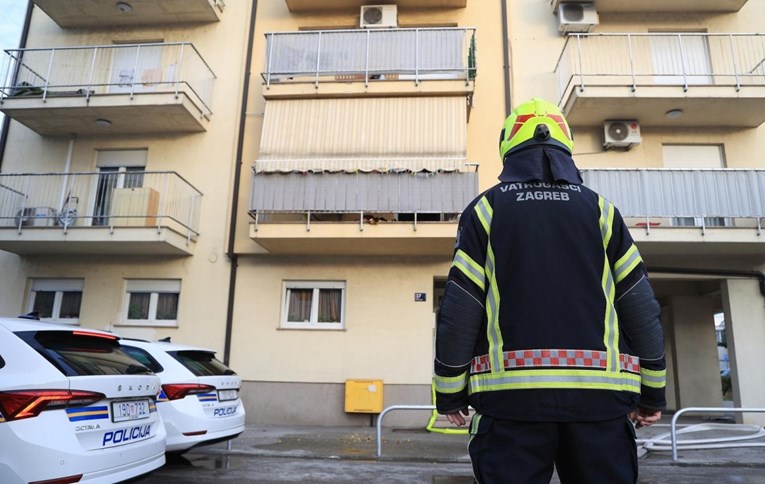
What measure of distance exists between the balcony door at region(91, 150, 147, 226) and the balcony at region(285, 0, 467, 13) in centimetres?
505

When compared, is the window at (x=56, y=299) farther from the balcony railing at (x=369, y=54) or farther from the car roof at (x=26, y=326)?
the car roof at (x=26, y=326)

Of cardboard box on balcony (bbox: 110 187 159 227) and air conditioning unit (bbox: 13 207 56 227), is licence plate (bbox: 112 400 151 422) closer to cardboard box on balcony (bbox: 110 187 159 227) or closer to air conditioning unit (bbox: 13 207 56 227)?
cardboard box on balcony (bbox: 110 187 159 227)

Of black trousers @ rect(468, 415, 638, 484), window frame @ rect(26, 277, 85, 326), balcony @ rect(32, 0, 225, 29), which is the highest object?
balcony @ rect(32, 0, 225, 29)

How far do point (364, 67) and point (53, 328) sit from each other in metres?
8.90

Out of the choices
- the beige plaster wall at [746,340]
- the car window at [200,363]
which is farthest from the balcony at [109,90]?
the beige plaster wall at [746,340]

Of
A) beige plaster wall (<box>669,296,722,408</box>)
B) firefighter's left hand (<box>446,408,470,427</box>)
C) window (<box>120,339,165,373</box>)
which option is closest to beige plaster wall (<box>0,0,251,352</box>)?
window (<box>120,339,165,373</box>)

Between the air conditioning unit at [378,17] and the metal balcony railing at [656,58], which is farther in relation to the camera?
the air conditioning unit at [378,17]

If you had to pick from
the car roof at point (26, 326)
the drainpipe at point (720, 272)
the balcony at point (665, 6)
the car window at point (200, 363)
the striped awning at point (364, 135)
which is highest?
the balcony at point (665, 6)

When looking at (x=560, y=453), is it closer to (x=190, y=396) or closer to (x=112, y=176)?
(x=190, y=396)

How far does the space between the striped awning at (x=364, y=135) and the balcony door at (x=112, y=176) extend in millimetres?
3112

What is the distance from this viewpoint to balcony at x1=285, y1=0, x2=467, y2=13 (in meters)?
12.4

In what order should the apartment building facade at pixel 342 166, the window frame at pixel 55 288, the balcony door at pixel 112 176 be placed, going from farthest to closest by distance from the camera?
the window frame at pixel 55 288
the balcony door at pixel 112 176
the apartment building facade at pixel 342 166

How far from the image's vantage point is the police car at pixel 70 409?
3359 millimetres

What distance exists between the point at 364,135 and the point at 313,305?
12.3 ft
